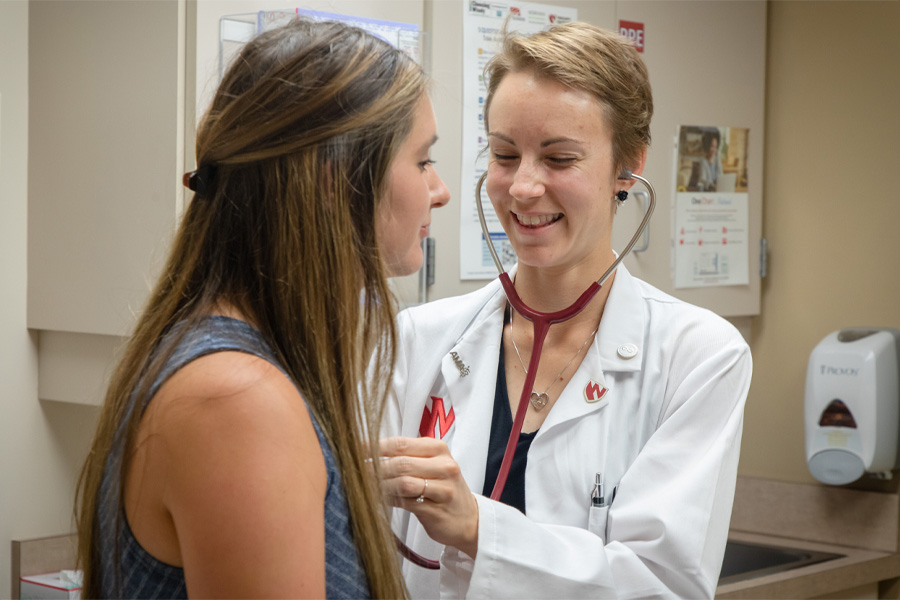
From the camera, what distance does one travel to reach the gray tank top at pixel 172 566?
729 mm

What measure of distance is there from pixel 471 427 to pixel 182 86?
0.78m

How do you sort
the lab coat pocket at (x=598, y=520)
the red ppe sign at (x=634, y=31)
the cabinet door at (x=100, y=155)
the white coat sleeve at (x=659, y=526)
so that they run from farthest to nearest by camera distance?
1. the red ppe sign at (x=634, y=31)
2. the cabinet door at (x=100, y=155)
3. the lab coat pocket at (x=598, y=520)
4. the white coat sleeve at (x=659, y=526)

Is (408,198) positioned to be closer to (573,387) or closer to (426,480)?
(426,480)

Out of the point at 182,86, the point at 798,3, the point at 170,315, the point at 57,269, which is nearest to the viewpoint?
the point at 170,315

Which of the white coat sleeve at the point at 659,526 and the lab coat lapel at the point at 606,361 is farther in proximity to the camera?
the lab coat lapel at the point at 606,361

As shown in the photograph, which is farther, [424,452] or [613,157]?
[613,157]

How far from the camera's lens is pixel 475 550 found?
1101 mm

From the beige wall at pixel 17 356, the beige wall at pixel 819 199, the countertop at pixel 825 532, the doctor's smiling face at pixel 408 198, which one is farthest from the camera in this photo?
the beige wall at pixel 819 199

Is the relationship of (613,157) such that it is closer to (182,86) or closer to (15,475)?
(182,86)

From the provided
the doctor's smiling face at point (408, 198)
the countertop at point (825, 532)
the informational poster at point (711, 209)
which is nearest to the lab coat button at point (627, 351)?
the doctor's smiling face at point (408, 198)

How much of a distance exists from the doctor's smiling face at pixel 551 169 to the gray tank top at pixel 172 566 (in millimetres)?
624

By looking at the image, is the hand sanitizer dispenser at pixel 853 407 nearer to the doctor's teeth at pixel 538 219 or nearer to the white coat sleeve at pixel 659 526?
the white coat sleeve at pixel 659 526

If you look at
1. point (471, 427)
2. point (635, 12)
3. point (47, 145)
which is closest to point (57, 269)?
point (47, 145)

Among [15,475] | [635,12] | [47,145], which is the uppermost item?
[635,12]
